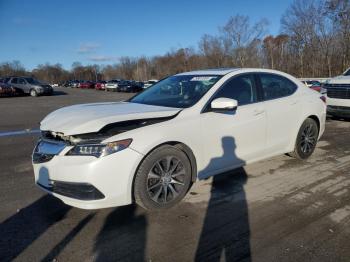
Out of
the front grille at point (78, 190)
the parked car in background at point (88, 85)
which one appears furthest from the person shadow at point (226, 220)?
the parked car in background at point (88, 85)

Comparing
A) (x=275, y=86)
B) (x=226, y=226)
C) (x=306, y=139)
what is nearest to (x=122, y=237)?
(x=226, y=226)

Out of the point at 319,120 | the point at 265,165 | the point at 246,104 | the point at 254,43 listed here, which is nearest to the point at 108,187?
the point at 246,104

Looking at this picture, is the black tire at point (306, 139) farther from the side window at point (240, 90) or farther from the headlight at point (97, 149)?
the headlight at point (97, 149)

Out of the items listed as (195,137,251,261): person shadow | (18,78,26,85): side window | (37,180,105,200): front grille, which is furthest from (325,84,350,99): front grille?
(18,78,26,85): side window

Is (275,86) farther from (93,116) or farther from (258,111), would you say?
(93,116)

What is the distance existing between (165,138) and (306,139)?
3.19 meters

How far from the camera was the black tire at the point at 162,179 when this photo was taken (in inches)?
142

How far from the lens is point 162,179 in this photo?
12.4 ft

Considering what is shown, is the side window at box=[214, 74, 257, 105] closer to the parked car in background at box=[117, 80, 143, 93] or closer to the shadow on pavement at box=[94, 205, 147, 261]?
the shadow on pavement at box=[94, 205, 147, 261]

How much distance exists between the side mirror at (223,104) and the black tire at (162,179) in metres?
0.72

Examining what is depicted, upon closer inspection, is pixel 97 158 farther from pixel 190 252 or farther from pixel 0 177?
pixel 0 177

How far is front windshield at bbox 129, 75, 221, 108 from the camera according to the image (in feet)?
14.4

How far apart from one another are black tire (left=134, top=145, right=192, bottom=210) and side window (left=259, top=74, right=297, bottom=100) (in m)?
1.92

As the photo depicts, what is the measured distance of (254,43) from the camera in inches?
2437
